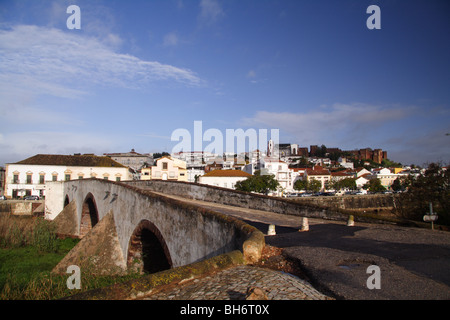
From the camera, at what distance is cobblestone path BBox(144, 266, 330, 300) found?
3.06 meters

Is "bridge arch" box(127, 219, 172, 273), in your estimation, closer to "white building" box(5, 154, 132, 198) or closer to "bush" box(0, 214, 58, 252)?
"bush" box(0, 214, 58, 252)

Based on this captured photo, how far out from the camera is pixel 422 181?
20.6 meters

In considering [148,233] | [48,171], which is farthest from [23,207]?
[148,233]

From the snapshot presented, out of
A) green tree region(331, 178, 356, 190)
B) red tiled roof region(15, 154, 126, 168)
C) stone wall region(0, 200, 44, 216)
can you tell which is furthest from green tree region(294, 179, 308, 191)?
stone wall region(0, 200, 44, 216)

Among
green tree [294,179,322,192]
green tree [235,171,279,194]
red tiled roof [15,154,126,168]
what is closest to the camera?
red tiled roof [15,154,126,168]

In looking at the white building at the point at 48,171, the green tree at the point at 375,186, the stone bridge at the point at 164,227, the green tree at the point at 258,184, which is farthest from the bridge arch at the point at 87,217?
the green tree at the point at 375,186

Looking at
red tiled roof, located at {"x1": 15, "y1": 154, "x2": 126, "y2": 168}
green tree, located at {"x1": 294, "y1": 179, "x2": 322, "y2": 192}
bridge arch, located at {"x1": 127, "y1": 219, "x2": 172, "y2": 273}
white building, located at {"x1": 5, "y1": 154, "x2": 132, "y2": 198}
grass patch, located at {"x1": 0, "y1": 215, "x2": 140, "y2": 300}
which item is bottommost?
grass patch, located at {"x1": 0, "y1": 215, "x2": 140, "y2": 300}

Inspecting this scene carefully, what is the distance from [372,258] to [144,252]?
27.2 feet

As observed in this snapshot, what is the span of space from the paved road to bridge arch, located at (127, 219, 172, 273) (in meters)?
5.03

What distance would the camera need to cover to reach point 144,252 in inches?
419
